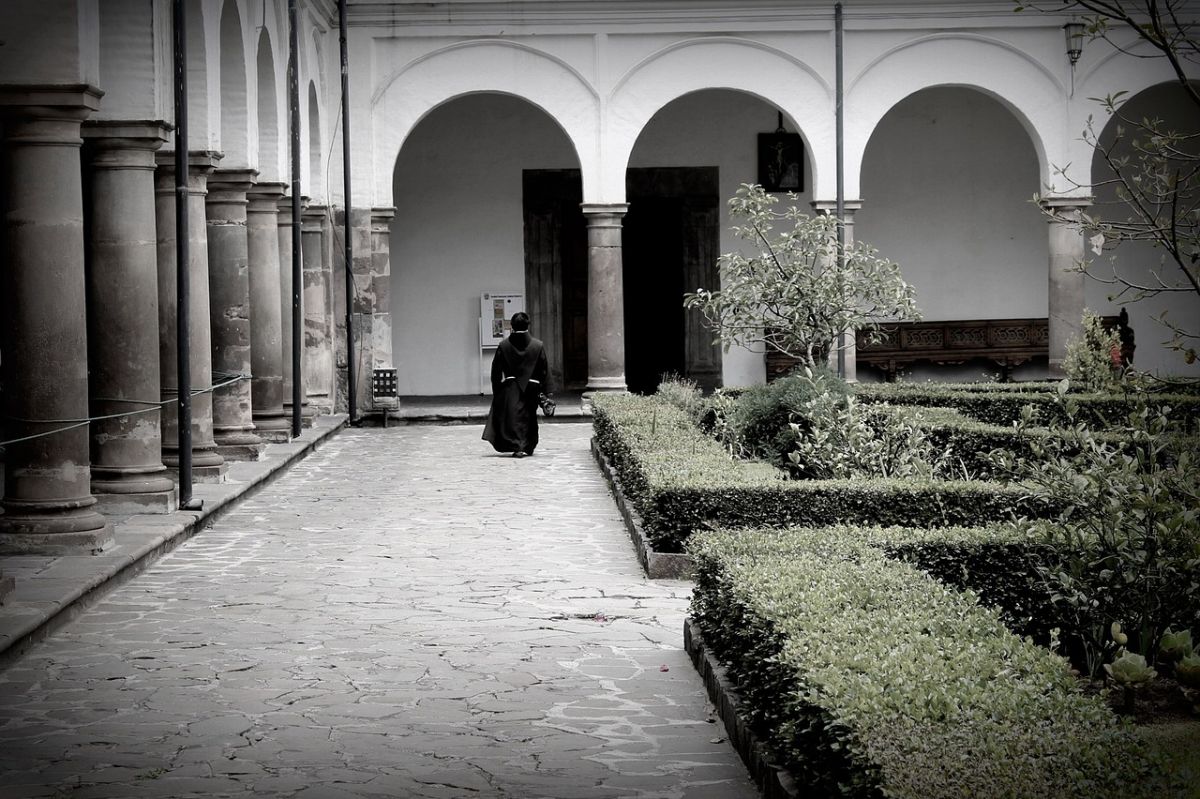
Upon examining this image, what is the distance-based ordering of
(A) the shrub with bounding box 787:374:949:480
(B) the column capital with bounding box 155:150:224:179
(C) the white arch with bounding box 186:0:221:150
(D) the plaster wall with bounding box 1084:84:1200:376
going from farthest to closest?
(D) the plaster wall with bounding box 1084:84:1200:376
(C) the white arch with bounding box 186:0:221:150
(B) the column capital with bounding box 155:150:224:179
(A) the shrub with bounding box 787:374:949:480

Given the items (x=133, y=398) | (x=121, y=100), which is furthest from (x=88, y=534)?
(x=121, y=100)

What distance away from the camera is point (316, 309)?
17.6 meters

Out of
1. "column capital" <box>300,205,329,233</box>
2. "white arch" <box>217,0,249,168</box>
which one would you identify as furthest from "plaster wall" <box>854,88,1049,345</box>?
"white arch" <box>217,0,249,168</box>

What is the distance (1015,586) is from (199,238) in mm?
6773

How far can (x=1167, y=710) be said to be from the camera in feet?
16.1

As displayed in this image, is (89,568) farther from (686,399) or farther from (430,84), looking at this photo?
(430,84)

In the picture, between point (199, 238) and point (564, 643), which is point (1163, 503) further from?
point (199, 238)

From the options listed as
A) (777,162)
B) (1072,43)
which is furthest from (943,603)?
(777,162)

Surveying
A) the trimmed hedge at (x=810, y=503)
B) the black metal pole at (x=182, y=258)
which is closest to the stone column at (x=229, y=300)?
the black metal pole at (x=182, y=258)

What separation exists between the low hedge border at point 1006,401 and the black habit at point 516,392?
10.2 feet

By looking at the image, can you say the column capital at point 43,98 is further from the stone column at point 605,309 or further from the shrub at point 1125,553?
the stone column at point 605,309

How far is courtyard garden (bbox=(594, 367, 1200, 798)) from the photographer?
3.46 metres

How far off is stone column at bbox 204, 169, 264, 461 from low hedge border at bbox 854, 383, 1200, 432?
579 centimetres

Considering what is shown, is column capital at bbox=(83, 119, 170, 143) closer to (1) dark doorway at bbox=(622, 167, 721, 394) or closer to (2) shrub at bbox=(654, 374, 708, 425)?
(2) shrub at bbox=(654, 374, 708, 425)
